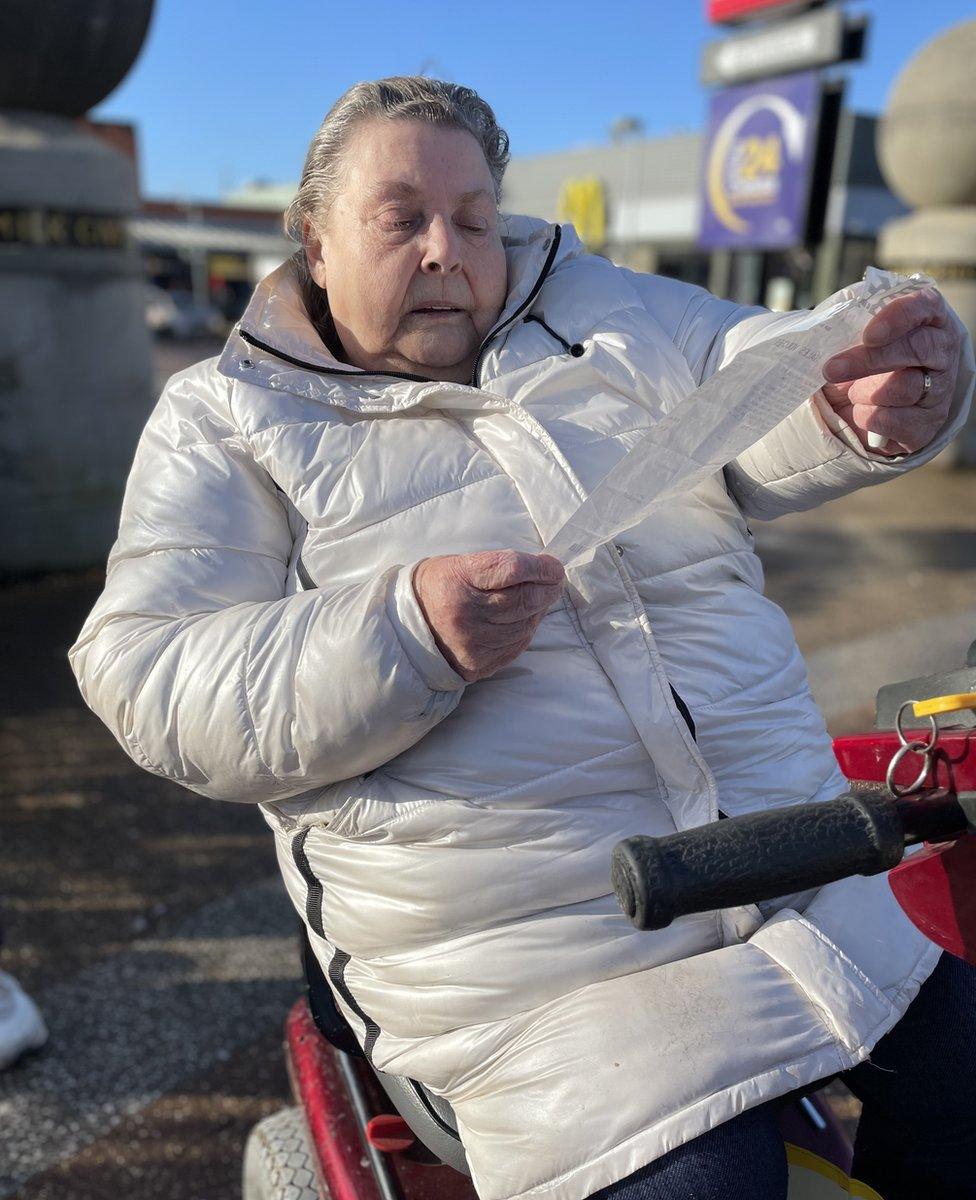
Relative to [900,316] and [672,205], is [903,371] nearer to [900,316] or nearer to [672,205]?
[900,316]

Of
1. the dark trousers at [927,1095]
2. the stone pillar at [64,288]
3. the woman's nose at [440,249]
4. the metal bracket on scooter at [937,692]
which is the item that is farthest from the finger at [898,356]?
the stone pillar at [64,288]

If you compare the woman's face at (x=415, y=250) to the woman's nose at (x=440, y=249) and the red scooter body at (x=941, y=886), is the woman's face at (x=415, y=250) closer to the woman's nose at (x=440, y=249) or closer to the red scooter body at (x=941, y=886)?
the woman's nose at (x=440, y=249)

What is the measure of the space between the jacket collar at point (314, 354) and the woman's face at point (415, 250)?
0.21 ft

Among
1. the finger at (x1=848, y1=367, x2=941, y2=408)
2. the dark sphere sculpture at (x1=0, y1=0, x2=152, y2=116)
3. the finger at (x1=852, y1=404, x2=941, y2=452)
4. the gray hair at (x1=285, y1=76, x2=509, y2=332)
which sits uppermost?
the dark sphere sculpture at (x1=0, y1=0, x2=152, y2=116)

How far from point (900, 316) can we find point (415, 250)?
0.74 meters

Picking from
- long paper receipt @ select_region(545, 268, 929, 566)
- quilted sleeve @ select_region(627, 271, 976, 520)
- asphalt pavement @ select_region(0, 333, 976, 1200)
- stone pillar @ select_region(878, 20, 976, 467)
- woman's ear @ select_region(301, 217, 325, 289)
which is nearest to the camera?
long paper receipt @ select_region(545, 268, 929, 566)

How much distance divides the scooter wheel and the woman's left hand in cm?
148

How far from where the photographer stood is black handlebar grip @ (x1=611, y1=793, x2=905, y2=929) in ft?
2.77

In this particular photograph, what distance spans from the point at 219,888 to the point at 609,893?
7.08 ft

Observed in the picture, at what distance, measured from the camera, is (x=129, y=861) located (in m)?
3.26

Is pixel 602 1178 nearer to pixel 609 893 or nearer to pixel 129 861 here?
pixel 609 893

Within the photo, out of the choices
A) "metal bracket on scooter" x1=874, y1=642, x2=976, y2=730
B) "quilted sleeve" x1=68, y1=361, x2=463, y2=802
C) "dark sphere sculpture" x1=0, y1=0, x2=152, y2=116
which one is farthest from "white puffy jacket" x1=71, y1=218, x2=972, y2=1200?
"dark sphere sculpture" x1=0, y1=0, x2=152, y2=116

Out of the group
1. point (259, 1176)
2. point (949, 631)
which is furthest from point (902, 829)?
point (949, 631)

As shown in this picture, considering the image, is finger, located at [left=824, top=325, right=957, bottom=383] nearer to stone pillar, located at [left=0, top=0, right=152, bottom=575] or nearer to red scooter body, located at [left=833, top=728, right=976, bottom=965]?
red scooter body, located at [left=833, top=728, right=976, bottom=965]
